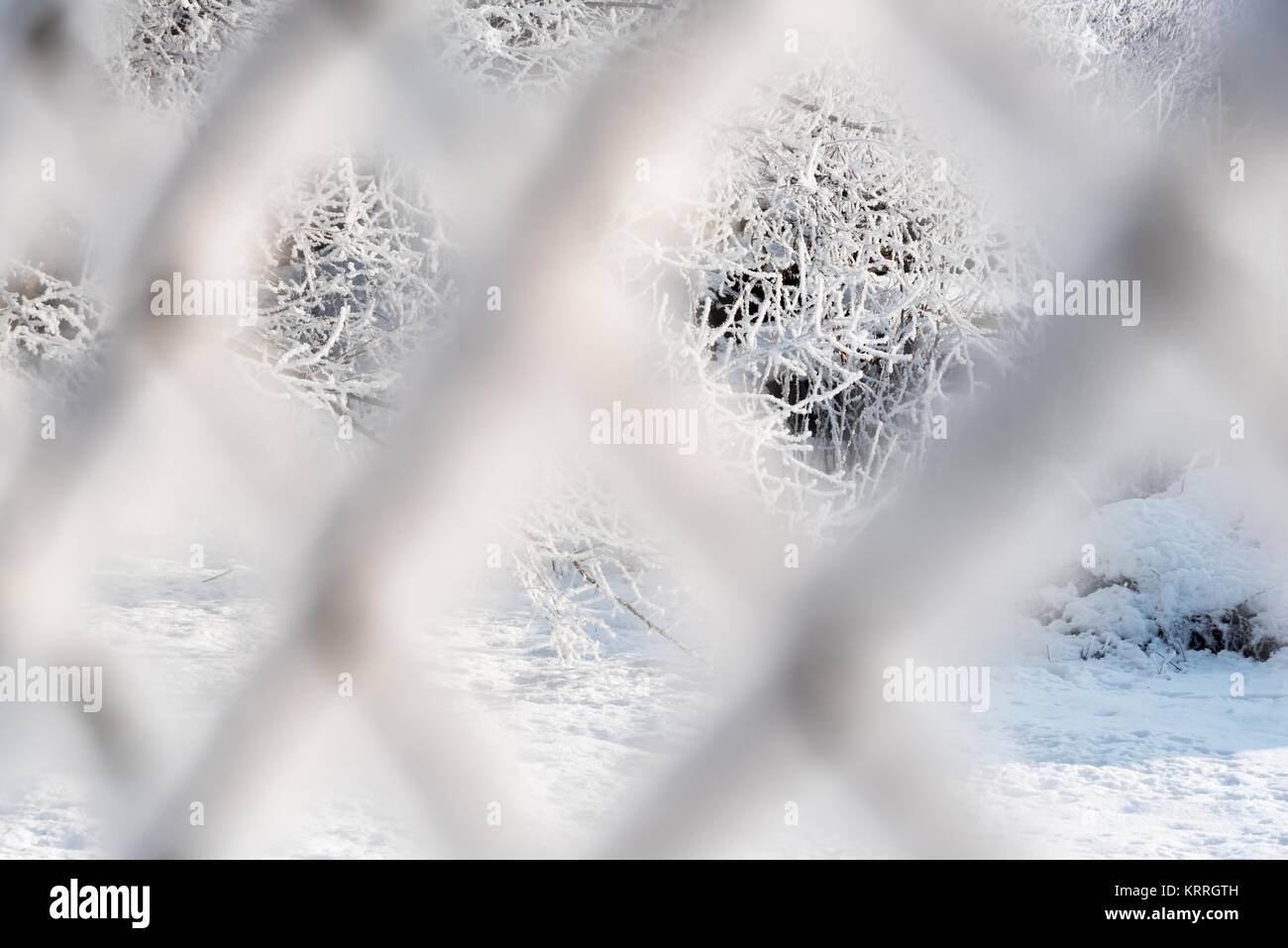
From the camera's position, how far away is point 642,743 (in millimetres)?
2961

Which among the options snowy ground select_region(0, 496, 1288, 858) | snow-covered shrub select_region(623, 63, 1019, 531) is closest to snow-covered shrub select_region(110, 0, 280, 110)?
snow-covered shrub select_region(623, 63, 1019, 531)

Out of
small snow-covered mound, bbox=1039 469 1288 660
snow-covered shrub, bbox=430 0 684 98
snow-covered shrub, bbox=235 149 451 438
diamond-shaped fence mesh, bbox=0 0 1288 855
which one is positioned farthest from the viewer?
small snow-covered mound, bbox=1039 469 1288 660

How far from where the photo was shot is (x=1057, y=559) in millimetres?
4355

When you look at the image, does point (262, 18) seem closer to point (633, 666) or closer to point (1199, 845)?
point (633, 666)

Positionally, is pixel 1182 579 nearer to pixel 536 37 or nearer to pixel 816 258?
pixel 816 258

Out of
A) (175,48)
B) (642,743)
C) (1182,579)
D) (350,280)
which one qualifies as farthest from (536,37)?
(1182,579)

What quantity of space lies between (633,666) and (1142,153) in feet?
8.08

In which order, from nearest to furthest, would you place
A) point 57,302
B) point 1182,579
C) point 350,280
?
1. point 350,280
2. point 57,302
3. point 1182,579

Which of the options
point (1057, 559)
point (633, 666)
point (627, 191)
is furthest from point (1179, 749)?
point (627, 191)

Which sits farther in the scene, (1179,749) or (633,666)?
(633,666)

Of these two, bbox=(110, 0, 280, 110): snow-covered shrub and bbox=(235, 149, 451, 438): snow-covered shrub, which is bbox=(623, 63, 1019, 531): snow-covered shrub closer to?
bbox=(235, 149, 451, 438): snow-covered shrub

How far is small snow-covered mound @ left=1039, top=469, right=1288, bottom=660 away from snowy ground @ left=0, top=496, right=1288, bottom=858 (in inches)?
3.6

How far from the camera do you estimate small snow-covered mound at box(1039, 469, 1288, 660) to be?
391 centimetres

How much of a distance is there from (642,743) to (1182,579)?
234 centimetres
